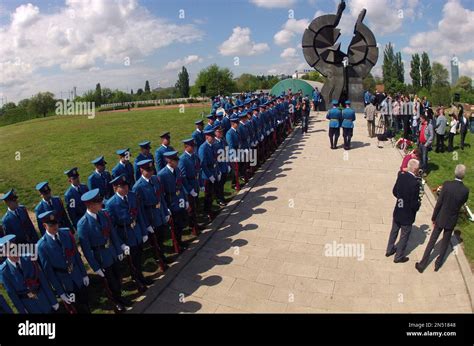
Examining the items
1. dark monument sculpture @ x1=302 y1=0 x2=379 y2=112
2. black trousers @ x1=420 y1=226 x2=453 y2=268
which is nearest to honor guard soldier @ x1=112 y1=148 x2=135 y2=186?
black trousers @ x1=420 y1=226 x2=453 y2=268

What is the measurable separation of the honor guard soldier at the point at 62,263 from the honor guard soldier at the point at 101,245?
0.19 m

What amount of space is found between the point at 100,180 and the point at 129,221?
7.67ft

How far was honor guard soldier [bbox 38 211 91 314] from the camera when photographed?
4539 millimetres

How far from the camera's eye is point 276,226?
7.80 metres

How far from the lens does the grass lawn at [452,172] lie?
Answer: 22.7ft

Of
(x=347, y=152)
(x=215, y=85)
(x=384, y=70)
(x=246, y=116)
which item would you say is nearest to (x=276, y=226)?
(x=246, y=116)

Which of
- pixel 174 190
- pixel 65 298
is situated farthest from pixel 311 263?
pixel 65 298

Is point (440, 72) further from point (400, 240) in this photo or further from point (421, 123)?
point (400, 240)

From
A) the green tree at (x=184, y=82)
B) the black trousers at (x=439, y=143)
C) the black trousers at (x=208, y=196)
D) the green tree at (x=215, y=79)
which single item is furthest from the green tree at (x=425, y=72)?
the black trousers at (x=208, y=196)

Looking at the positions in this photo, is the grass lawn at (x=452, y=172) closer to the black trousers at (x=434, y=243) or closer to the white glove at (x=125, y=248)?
the black trousers at (x=434, y=243)

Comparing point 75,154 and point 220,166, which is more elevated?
point 220,166

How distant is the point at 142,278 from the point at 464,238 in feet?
20.0

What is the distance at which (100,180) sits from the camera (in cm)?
742
